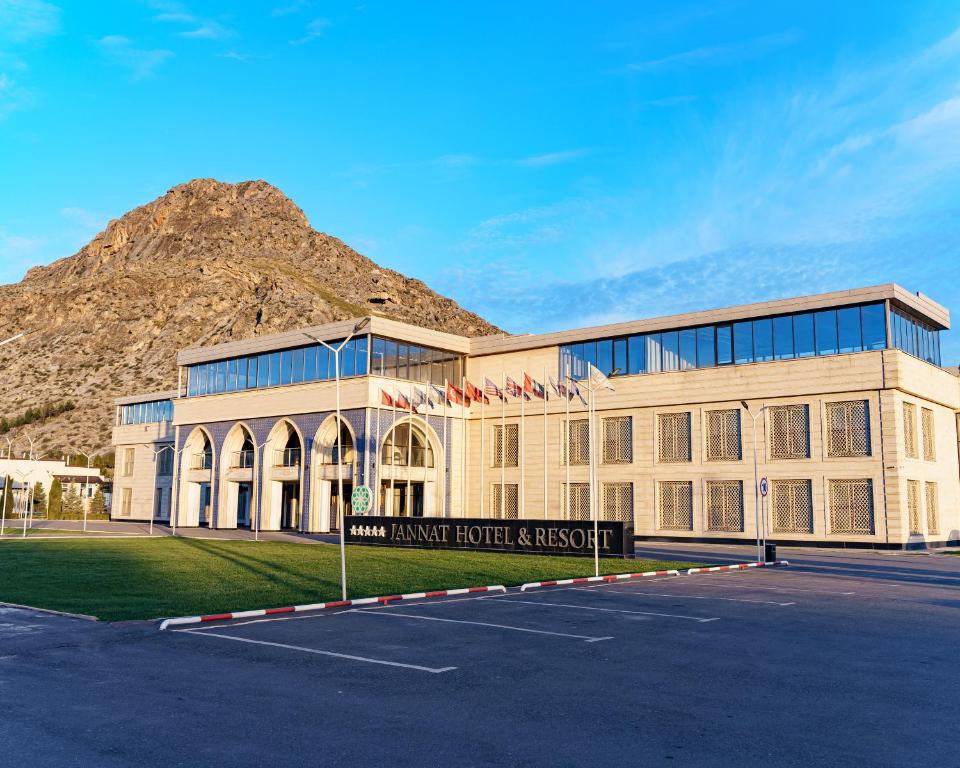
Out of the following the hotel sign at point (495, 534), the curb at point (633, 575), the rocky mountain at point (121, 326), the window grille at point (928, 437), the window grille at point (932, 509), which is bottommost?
the curb at point (633, 575)

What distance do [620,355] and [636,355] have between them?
115cm

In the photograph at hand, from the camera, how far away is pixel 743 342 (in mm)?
48969

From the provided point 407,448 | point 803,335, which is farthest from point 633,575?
point 407,448

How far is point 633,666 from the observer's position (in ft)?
37.9

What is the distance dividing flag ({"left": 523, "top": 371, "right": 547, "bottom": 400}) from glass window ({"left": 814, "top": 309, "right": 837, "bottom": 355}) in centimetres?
1660

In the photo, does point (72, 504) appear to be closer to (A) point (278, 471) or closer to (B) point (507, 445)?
(A) point (278, 471)

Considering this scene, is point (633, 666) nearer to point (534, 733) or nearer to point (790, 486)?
point (534, 733)

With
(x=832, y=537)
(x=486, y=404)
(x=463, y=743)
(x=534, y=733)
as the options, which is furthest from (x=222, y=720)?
(x=486, y=404)

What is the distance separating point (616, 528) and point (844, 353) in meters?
19.4

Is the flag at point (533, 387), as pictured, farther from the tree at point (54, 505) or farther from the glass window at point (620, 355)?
the tree at point (54, 505)

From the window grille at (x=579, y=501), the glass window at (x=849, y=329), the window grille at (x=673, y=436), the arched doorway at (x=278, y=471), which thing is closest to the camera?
the glass window at (x=849, y=329)

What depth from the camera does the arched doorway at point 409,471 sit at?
54.9m

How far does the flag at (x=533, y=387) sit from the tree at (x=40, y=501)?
64.3 metres

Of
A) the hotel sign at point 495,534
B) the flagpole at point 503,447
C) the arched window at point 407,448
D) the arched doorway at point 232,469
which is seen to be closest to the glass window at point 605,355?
the flagpole at point 503,447
